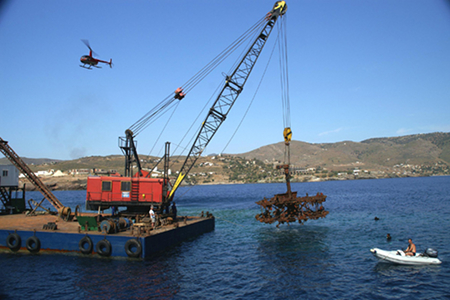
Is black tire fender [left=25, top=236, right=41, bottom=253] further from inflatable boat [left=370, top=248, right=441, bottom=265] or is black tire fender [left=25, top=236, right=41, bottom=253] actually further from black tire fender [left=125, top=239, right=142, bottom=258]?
inflatable boat [left=370, top=248, right=441, bottom=265]

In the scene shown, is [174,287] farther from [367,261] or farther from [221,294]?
[367,261]

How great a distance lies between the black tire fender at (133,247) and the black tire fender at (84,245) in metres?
3.24

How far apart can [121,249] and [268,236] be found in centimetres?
1820

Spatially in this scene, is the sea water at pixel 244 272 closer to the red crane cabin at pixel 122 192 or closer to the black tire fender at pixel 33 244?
the black tire fender at pixel 33 244

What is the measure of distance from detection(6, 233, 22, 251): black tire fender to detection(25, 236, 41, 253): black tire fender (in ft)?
3.67

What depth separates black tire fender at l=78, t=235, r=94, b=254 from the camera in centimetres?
2748

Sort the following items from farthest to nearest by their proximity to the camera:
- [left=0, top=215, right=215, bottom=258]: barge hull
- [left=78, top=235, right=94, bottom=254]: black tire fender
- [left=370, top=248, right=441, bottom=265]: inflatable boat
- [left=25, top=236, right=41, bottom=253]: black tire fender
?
[left=25, top=236, right=41, bottom=253]: black tire fender
[left=78, top=235, right=94, bottom=254]: black tire fender
[left=0, top=215, right=215, bottom=258]: barge hull
[left=370, top=248, right=441, bottom=265]: inflatable boat

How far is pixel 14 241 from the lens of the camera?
2958cm

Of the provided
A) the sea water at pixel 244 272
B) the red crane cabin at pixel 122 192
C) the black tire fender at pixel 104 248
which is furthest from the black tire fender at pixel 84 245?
the red crane cabin at pixel 122 192

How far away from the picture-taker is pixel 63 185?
181 m

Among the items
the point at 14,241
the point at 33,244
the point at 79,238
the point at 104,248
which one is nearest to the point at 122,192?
the point at 79,238

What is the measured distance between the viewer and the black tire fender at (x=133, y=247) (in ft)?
87.7

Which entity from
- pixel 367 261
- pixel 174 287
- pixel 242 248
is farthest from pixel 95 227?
pixel 367 261

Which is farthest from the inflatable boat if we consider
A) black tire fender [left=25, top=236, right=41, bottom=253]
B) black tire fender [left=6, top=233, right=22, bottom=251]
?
black tire fender [left=6, top=233, right=22, bottom=251]
